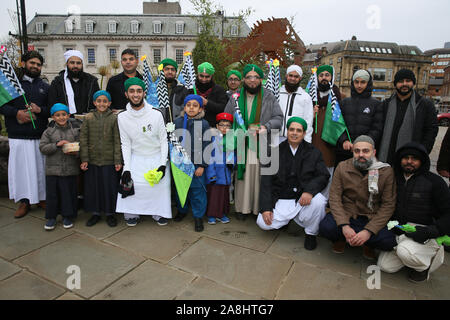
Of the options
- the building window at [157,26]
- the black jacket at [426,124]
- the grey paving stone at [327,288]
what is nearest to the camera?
the grey paving stone at [327,288]

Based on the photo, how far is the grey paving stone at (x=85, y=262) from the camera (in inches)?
107

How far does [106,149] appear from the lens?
390 cm

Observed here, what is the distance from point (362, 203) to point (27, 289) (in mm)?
3520

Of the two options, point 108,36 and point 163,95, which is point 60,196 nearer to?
point 163,95

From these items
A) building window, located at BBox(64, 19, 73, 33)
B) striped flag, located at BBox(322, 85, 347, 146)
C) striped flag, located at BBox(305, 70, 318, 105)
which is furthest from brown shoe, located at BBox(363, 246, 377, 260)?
building window, located at BBox(64, 19, 73, 33)

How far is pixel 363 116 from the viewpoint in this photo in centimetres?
388

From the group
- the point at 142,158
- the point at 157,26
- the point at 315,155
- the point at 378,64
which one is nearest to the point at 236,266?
the point at 315,155

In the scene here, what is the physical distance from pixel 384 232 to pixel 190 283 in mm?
2100

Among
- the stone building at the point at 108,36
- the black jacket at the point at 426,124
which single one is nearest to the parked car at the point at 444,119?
the black jacket at the point at 426,124

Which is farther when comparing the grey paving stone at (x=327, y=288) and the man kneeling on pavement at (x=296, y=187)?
the man kneeling on pavement at (x=296, y=187)

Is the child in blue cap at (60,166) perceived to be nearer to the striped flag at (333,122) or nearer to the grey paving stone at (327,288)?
the grey paving stone at (327,288)

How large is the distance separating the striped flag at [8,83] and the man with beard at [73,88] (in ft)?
1.31

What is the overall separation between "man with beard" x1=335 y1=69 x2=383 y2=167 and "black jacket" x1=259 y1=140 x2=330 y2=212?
0.62 meters

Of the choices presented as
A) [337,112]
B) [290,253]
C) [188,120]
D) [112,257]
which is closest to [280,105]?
[337,112]
